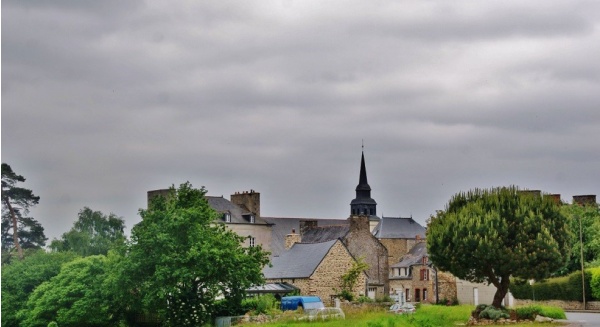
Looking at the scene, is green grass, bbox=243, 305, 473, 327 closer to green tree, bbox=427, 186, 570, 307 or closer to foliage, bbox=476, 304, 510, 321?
foliage, bbox=476, 304, 510, 321

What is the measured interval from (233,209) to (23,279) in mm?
34615

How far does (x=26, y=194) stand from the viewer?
231 ft

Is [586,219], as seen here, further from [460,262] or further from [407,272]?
[460,262]

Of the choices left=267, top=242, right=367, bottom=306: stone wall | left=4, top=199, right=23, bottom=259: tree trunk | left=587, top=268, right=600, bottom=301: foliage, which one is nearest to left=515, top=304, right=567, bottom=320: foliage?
left=587, top=268, right=600, bottom=301: foliage

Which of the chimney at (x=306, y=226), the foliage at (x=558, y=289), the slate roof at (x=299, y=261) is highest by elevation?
the chimney at (x=306, y=226)

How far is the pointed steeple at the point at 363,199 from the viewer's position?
119 meters

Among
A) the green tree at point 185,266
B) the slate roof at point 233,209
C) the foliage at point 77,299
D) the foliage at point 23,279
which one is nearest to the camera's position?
the green tree at point 185,266

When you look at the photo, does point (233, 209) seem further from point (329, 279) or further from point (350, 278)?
point (350, 278)

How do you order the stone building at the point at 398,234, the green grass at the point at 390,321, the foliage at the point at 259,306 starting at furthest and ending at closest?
the stone building at the point at 398,234 → the foliage at the point at 259,306 → the green grass at the point at 390,321

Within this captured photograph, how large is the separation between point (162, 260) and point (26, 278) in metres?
18.8

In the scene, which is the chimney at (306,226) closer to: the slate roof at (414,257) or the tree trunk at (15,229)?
the slate roof at (414,257)

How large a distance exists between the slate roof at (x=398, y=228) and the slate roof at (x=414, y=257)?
14751mm

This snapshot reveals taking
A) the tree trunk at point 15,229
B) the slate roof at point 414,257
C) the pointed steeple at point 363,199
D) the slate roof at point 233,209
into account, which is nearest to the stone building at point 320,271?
the slate roof at point 414,257

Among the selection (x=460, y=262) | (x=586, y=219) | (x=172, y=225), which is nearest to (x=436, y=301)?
(x=586, y=219)
